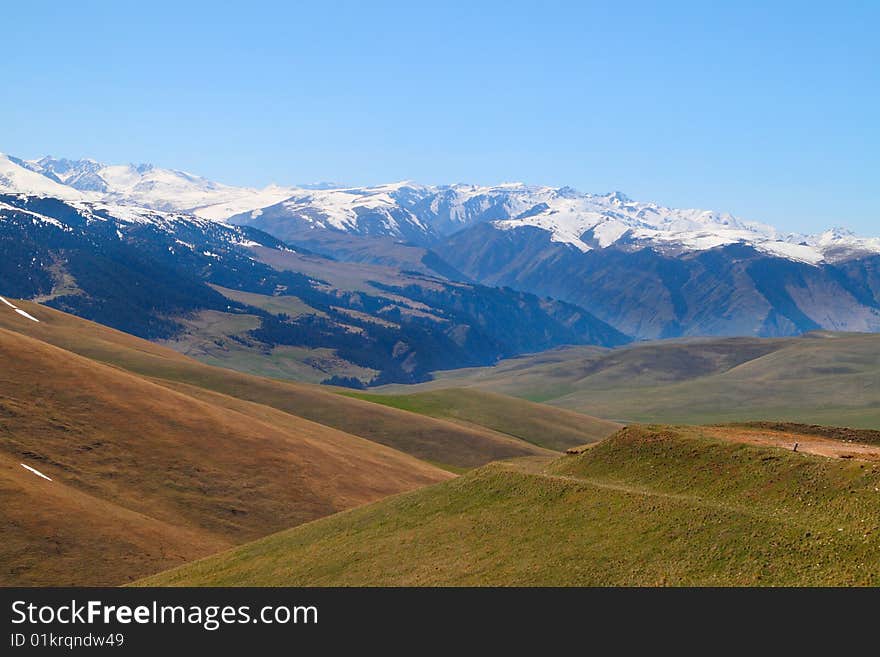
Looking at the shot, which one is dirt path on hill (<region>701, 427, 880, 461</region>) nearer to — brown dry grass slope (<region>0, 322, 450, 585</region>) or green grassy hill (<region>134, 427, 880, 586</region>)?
green grassy hill (<region>134, 427, 880, 586</region>)

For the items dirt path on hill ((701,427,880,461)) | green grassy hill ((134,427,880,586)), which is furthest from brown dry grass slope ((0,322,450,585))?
dirt path on hill ((701,427,880,461))

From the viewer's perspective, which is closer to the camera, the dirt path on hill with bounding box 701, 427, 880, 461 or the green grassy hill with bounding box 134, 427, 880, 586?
the green grassy hill with bounding box 134, 427, 880, 586

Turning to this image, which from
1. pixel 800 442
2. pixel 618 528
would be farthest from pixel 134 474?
pixel 800 442

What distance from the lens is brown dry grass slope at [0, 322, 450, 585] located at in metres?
96.4

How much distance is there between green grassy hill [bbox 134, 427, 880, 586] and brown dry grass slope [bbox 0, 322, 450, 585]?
19405mm

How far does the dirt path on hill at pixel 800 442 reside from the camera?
7306 centimetres

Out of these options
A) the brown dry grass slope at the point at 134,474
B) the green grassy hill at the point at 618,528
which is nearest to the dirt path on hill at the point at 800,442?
the green grassy hill at the point at 618,528

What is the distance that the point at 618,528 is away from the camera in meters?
59.0

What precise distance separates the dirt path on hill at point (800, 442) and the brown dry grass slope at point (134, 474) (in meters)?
58.7

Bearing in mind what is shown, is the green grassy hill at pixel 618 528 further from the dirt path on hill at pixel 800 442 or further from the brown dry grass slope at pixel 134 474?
the brown dry grass slope at pixel 134 474
